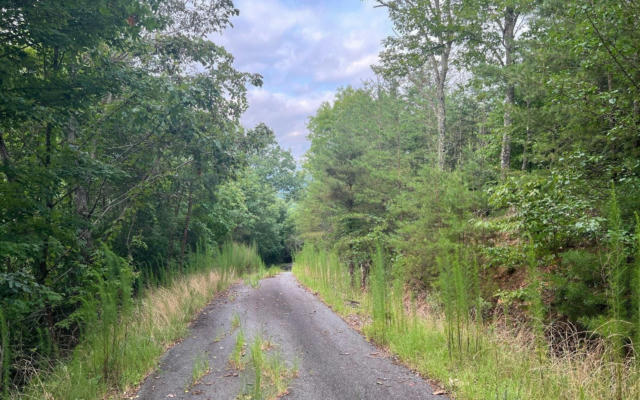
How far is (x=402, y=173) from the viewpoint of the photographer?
37.0ft

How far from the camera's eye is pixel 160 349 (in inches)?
205

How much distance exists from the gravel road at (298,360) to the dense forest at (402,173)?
1.94 ft

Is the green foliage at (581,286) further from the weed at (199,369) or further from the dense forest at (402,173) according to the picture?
the weed at (199,369)

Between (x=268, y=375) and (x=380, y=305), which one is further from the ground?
(x=380, y=305)

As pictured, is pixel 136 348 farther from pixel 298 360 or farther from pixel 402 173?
pixel 402 173

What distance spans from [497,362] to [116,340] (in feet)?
15.3

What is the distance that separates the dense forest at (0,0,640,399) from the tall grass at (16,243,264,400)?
13cm

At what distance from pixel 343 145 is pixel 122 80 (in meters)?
9.74

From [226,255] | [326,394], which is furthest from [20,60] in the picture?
[226,255]

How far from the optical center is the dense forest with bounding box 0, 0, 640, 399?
393 cm

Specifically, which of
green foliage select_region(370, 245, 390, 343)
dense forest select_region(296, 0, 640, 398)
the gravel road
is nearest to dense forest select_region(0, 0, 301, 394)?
the gravel road

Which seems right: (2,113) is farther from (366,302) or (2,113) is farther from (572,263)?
(572,263)

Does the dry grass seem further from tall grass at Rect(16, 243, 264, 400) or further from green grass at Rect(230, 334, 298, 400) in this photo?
green grass at Rect(230, 334, 298, 400)

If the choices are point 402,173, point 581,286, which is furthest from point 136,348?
point 402,173
